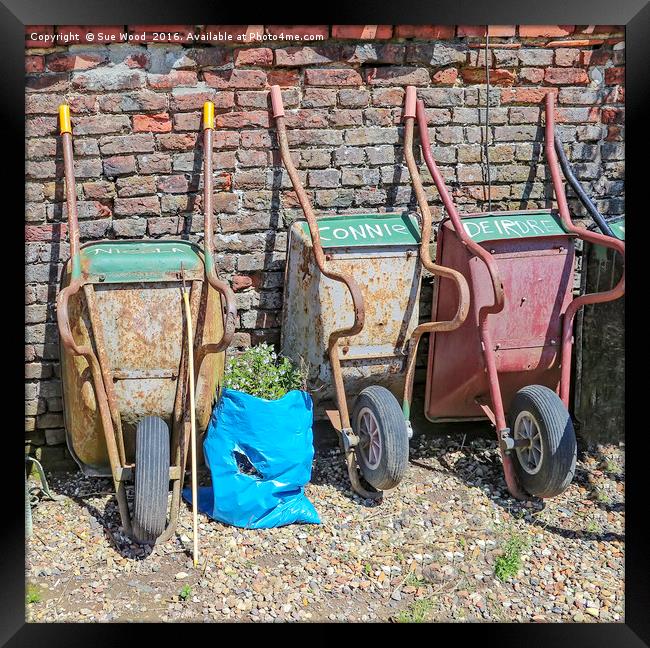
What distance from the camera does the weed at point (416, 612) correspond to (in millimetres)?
3023

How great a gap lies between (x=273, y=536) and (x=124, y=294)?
1.16 metres

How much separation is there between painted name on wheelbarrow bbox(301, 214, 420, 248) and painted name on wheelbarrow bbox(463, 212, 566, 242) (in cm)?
26

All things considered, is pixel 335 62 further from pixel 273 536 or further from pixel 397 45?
pixel 273 536

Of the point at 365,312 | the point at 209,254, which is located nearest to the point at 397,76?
the point at 365,312

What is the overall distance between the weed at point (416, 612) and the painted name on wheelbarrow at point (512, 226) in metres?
1.54

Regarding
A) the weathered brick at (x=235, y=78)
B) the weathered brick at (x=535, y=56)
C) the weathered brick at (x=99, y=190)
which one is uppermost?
the weathered brick at (x=535, y=56)

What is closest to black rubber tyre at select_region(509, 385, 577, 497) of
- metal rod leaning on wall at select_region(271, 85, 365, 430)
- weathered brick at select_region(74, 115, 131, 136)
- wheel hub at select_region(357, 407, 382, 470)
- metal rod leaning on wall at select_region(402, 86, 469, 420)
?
metal rod leaning on wall at select_region(402, 86, 469, 420)

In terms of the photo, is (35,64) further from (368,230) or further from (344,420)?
(344,420)

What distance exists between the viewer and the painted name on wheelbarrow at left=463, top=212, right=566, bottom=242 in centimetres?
361

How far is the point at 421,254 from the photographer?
3561 mm

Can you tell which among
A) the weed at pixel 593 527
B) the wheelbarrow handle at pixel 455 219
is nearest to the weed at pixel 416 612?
the weed at pixel 593 527

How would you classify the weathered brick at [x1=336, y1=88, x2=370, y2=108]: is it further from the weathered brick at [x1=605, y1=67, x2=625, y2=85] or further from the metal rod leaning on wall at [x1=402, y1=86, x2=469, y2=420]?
the weathered brick at [x1=605, y1=67, x2=625, y2=85]

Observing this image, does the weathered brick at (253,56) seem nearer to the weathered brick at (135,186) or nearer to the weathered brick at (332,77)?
the weathered brick at (332,77)
